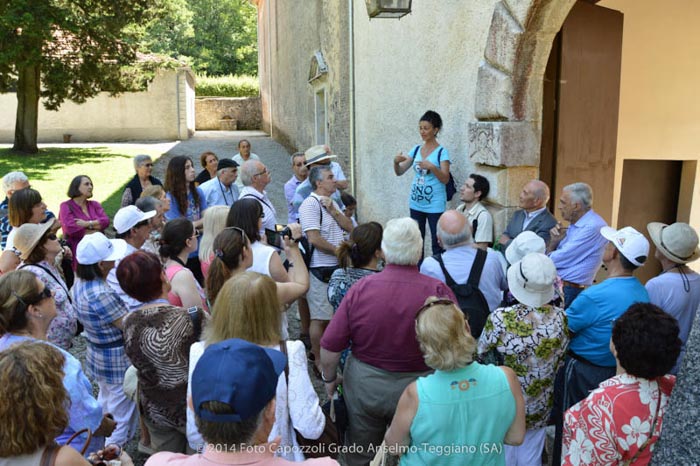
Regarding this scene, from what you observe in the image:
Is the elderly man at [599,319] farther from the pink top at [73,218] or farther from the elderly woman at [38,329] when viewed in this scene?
the pink top at [73,218]

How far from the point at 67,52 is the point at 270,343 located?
54.1 ft

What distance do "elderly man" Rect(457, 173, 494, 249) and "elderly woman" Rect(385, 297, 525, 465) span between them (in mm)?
2658

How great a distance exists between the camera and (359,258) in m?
3.41

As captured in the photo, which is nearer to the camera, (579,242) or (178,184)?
(579,242)

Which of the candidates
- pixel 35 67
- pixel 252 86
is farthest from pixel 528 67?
pixel 252 86

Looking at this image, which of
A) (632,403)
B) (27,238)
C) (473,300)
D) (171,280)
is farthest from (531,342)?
(27,238)

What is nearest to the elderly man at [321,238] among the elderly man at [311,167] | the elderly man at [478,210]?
the elderly man at [311,167]

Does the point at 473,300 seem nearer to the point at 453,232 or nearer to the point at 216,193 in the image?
the point at 453,232

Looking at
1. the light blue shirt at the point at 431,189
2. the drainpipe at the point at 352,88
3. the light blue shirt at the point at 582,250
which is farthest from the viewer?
the drainpipe at the point at 352,88

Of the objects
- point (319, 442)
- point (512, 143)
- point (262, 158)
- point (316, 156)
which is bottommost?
point (319, 442)

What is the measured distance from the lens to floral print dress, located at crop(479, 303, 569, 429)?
2.87 meters

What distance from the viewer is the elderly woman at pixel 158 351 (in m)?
2.69

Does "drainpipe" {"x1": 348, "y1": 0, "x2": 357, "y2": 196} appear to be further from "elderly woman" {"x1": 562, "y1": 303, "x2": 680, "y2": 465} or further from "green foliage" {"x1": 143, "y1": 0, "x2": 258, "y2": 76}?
"green foliage" {"x1": 143, "y1": 0, "x2": 258, "y2": 76}

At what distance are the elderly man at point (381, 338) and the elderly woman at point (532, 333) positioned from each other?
1.10 ft
